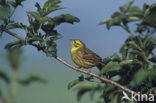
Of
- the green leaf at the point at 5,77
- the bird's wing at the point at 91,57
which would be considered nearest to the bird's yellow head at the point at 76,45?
the bird's wing at the point at 91,57

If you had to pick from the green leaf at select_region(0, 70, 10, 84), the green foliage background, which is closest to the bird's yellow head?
the green foliage background

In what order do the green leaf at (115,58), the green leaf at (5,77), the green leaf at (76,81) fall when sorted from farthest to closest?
1. the green leaf at (76,81)
2. the green leaf at (115,58)
3. the green leaf at (5,77)

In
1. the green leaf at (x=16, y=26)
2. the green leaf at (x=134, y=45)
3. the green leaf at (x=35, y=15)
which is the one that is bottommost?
the green leaf at (x=134, y=45)

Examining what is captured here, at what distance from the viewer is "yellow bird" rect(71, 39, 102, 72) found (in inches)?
211

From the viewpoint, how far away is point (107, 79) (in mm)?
3617

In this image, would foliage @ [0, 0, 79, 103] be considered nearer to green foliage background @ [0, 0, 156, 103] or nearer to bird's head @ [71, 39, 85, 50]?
green foliage background @ [0, 0, 156, 103]

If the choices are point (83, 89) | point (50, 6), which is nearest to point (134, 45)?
point (83, 89)

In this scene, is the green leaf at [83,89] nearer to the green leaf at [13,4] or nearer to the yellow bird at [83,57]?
the yellow bird at [83,57]

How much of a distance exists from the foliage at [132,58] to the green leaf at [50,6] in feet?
3.56

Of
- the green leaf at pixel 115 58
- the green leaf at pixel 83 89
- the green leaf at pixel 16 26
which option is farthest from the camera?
the green leaf at pixel 16 26

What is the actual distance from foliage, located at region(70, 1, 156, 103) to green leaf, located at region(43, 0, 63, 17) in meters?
1.08

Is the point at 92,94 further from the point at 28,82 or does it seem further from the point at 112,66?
the point at 28,82

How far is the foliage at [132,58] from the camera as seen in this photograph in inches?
102

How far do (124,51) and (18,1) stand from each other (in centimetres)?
197
